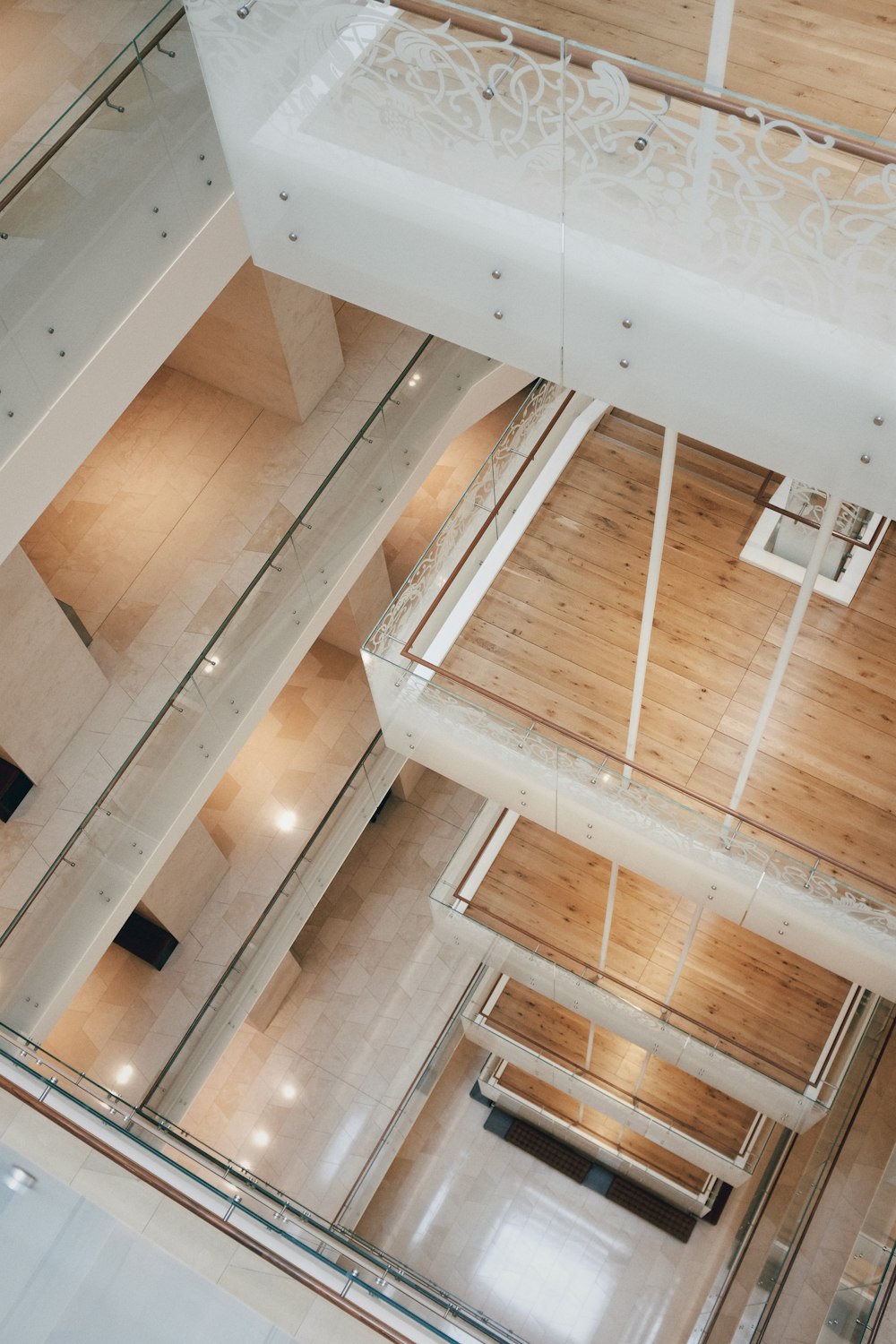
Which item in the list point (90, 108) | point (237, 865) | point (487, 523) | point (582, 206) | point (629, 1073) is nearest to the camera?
point (582, 206)

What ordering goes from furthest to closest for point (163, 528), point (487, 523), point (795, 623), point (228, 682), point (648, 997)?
point (163, 528), point (228, 682), point (648, 997), point (487, 523), point (795, 623)

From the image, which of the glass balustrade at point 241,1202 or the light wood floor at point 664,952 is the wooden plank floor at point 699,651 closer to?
the light wood floor at point 664,952

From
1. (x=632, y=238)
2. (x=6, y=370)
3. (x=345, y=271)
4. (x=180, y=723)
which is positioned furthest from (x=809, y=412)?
(x=180, y=723)

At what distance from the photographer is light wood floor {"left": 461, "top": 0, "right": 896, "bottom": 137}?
21.1ft

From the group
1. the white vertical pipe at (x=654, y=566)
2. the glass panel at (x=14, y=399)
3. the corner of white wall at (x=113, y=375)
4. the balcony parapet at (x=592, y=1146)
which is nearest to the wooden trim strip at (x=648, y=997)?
the white vertical pipe at (x=654, y=566)

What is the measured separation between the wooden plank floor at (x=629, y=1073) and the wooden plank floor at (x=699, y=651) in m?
5.45

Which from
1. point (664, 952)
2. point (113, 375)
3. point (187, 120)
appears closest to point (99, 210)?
point (187, 120)

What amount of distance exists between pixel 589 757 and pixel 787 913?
1824 millimetres

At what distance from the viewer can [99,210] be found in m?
8.44

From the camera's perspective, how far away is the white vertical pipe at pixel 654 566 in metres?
6.87

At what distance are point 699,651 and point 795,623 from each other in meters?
2.66

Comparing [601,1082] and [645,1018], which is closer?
[645,1018]

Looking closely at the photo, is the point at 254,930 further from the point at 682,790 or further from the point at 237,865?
the point at 682,790

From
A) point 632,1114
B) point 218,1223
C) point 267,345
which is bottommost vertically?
point 218,1223
